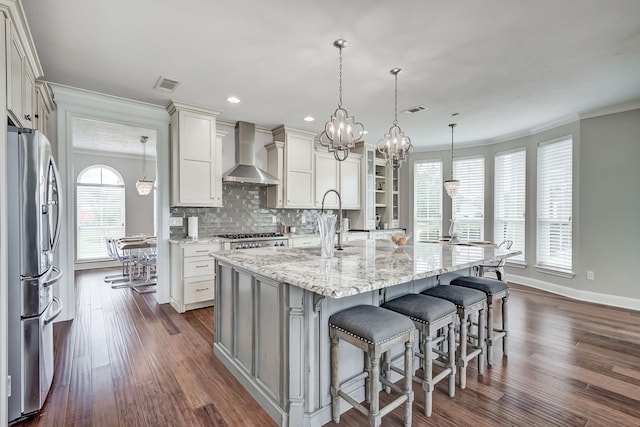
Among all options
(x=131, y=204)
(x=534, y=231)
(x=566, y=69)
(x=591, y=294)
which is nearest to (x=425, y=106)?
(x=566, y=69)

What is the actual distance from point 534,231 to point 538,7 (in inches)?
163

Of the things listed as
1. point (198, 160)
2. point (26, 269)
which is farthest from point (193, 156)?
point (26, 269)

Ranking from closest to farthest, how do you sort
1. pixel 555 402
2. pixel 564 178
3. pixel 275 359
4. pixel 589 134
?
pixel 275 359, pixel 555 402, pixel 589 134, pixel 564 178

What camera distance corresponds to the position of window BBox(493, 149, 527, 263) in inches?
214

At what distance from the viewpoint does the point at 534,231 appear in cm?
519

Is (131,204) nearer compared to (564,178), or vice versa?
(564,178)

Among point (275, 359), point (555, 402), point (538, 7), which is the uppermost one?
point (538, 7)

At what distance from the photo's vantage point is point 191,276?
152 inches

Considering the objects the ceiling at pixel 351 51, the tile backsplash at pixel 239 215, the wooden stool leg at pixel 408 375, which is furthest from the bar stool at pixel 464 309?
the tile backsplash at pixel 239 215

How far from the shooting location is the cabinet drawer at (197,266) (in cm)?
384

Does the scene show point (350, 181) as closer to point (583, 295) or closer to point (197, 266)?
point (197, 266)

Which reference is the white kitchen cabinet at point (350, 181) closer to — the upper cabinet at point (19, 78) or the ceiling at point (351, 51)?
the ceiling at point (351, 51)

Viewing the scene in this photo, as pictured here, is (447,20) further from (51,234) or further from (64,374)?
(64,374)

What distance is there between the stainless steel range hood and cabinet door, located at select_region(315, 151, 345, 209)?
867 mm
